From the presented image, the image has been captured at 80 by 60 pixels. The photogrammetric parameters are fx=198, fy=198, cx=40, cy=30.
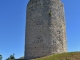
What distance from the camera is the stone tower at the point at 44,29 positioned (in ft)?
87.5

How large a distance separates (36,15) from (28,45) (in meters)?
4.36

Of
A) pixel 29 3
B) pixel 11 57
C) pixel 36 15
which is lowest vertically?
pixel 11 57

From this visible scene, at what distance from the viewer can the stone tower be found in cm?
2667

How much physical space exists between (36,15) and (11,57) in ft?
23.7

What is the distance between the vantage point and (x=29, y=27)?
28109mm

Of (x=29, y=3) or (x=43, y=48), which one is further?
(x=29, y=3)

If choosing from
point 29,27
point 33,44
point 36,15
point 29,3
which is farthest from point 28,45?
point 29,3

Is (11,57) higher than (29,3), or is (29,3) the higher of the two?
(29,3)

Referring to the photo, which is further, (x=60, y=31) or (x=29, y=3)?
(x=29, y=3)

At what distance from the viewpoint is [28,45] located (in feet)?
90.6

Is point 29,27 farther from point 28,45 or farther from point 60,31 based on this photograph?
point 60,31

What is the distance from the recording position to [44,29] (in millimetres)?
27109

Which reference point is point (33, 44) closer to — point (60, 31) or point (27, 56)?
point (27, 56)

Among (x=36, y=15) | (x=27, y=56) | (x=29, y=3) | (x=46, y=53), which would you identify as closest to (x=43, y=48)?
(x=46, y=53)
